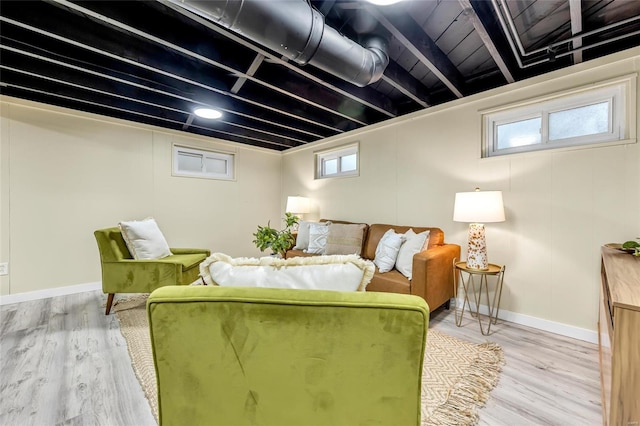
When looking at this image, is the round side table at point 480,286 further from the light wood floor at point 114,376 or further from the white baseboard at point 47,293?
the white baseboard at point 47,293

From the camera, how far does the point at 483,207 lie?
2.13 m

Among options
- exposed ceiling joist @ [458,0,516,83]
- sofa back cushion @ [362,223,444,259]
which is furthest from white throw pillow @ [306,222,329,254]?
exposed ceiling joist @ [458,0,516,83]

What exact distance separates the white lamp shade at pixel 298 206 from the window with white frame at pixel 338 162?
538mm

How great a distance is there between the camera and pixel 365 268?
946 mm

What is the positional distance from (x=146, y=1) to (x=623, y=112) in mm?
3340

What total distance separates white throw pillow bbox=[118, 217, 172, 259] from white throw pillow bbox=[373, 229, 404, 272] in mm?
2247

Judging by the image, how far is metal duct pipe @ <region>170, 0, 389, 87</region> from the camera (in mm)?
1199

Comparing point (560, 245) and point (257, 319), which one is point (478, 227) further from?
point (257, 319)

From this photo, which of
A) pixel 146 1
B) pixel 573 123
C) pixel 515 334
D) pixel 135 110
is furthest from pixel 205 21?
pixel 515 334

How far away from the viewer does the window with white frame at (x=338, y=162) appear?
150 inches

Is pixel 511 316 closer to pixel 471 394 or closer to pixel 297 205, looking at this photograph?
pixel 471 394

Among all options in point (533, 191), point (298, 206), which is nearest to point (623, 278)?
point (533, 191)

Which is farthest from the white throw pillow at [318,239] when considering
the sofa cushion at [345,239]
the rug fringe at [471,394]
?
the rug fringe at [471,394]

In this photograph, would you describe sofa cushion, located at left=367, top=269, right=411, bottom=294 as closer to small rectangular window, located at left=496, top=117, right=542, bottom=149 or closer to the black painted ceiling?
small rectangular window, located at left=496, top=117, right=542, bottom=149
